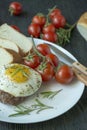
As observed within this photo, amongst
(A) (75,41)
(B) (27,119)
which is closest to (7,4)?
(A) (75,41)

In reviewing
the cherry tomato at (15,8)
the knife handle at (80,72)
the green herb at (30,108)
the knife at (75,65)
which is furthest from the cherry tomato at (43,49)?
the cherry tomato at (15,8)

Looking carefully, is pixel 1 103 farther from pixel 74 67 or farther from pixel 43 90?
pixel 74 67

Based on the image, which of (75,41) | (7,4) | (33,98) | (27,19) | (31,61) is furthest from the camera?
(7,4)

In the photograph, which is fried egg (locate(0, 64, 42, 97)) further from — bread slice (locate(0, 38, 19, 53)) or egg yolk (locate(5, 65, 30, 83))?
bread slice (locate(0, 38, 19, 53))

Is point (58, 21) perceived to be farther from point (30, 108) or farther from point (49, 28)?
point (30, 108)

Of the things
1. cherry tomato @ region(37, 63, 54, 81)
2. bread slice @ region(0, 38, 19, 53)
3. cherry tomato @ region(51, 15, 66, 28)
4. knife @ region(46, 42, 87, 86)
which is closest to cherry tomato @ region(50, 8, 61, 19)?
cherry tomato @ region(51, 15, 66, 28)

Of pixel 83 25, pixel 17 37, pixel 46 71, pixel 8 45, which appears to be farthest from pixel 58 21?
pixel 46 71

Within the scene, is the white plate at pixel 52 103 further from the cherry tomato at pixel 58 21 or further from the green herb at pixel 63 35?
the cherry tomato at pixel 58 21
